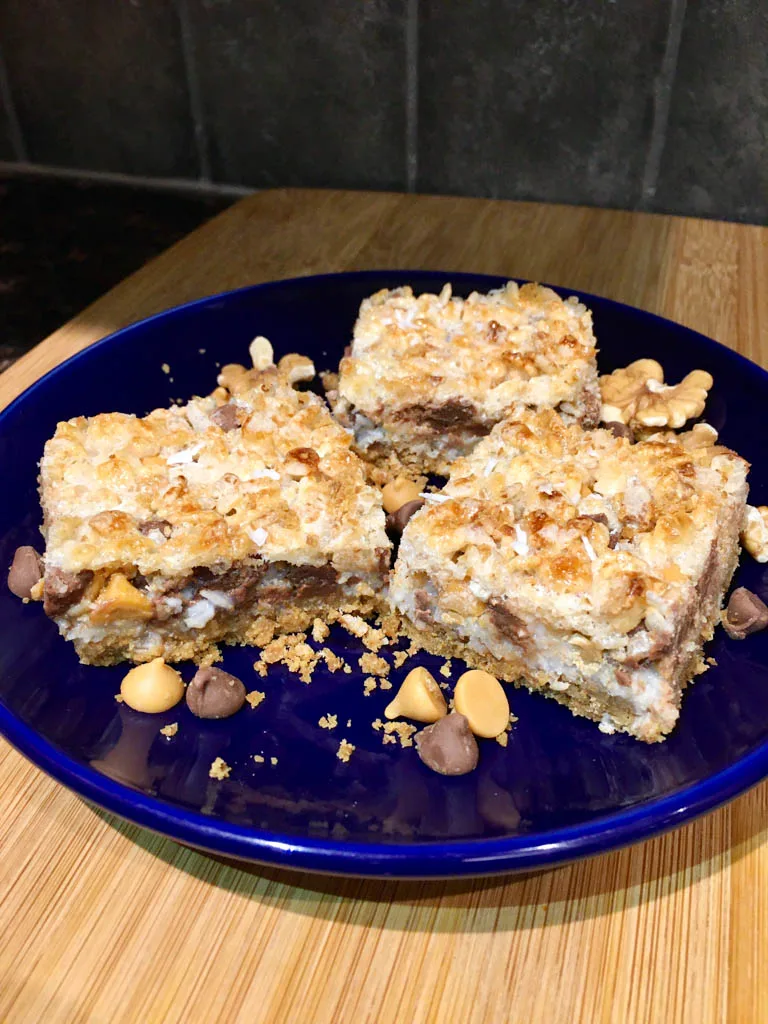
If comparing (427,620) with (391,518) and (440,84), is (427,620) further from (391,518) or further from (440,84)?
(440,84)

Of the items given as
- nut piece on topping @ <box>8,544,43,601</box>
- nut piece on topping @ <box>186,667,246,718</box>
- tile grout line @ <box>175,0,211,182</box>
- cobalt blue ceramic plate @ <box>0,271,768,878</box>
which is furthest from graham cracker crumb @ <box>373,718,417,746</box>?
tile grout line @ <box>175,0,211,182</box>

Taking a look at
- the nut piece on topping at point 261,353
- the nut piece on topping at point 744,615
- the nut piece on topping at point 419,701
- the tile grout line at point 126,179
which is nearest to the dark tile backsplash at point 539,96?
the tile grout line at point 126,179

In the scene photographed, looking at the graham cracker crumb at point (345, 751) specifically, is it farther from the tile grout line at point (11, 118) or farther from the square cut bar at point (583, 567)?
the tile grout line at point (11, 118)

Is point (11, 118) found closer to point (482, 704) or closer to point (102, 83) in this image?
point (102, 83)

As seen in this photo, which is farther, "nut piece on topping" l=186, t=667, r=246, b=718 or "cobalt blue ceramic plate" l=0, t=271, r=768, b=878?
"nut piece on topping" l=186, t=667, r=246, b=718

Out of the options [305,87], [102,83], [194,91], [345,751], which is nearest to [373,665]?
[345,751]

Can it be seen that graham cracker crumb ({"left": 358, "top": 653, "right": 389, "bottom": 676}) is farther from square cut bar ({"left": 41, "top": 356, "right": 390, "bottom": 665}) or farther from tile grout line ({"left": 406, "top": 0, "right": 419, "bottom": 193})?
tile grout line ({"left": 406, "top": 0, "right": 419, "bottom": 193})

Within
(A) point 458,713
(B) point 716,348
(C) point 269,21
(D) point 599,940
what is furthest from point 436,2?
(D) point 599,940
